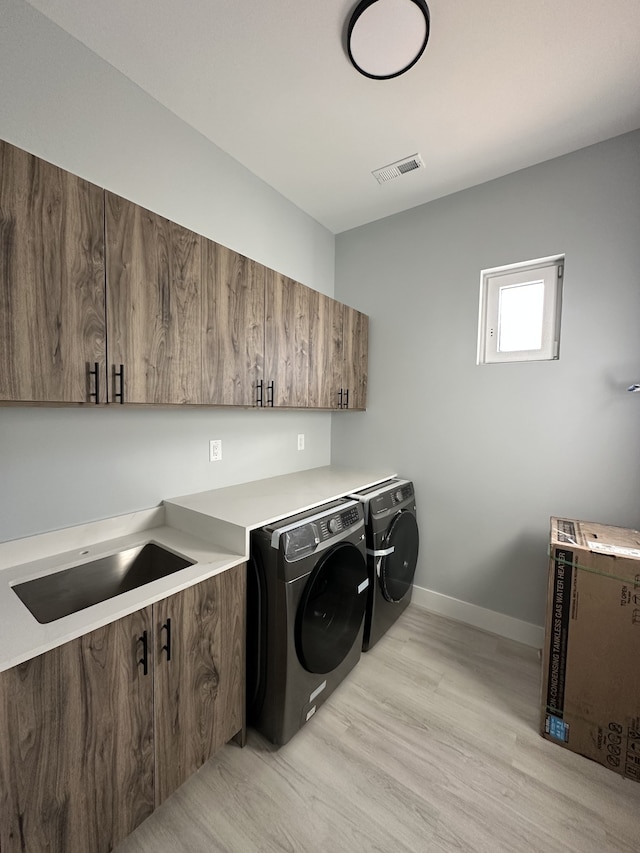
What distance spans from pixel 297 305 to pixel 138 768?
82.4 inches

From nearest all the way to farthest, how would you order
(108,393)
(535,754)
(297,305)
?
(108,393) < (535,754) < (297,305)

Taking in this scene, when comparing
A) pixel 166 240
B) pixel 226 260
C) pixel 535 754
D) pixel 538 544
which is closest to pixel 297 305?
pixel 226 260

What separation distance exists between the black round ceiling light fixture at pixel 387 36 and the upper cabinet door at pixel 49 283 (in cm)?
116

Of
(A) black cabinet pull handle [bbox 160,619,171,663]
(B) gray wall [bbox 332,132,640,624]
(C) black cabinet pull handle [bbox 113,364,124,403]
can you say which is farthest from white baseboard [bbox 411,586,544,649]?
(C) black cabinet pull handle [bbox 113,364,124,403]

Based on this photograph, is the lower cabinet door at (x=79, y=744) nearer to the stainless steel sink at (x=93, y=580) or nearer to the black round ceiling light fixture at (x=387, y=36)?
the stainless steel sink at (x=93, y=580)

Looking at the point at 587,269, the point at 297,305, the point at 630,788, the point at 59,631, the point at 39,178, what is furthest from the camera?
the point at 297,305

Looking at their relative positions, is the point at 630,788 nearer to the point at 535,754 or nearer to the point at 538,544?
the point at 535,754

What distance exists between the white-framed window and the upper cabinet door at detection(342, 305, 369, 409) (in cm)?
83

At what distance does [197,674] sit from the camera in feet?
4.02

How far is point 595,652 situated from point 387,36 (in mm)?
2653

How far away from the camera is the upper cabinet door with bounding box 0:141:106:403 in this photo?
976 mm

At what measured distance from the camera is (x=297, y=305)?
2.00m

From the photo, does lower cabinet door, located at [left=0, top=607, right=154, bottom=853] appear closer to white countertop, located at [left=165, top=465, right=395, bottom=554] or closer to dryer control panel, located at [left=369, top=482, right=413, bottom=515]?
white countertop, located at [left=165, top=465, right=395, bottom=554]

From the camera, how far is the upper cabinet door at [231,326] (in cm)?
151
